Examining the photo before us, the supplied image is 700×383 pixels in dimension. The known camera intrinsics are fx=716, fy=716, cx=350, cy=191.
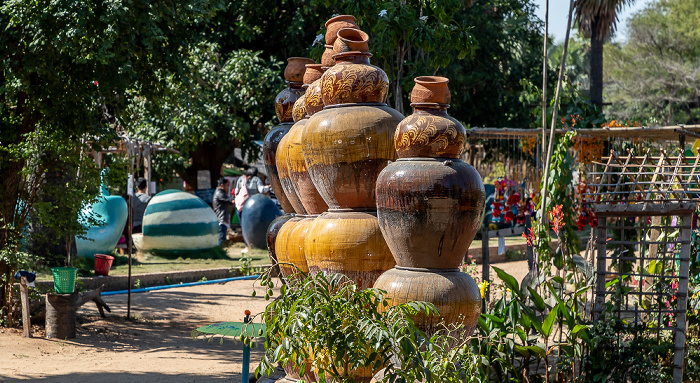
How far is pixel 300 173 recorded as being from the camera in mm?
4242

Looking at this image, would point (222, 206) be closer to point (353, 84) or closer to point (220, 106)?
point (220, 106)

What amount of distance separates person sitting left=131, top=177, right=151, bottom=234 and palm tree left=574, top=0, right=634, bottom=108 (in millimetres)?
10175

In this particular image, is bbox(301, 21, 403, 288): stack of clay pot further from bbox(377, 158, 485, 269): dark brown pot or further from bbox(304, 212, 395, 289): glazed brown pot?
bbox(377, 158, 485, 269): dark brown pot

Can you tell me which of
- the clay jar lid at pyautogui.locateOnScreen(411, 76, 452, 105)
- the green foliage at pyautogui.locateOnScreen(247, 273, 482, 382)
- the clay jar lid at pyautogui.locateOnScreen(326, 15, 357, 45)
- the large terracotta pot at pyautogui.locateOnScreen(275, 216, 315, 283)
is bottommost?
the green foliage at pyautogui.locateOnScreen(247, 273, 482, 382)

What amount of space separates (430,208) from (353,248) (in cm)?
56

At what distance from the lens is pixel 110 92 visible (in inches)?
291

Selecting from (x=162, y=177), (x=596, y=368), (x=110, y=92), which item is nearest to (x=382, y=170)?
(x=596, y=368)

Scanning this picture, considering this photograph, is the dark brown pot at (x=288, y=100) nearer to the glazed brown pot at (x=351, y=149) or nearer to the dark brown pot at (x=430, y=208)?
the glazed brown pot at (x=351, y=149)

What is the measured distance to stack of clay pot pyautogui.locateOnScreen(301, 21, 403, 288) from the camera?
3.72 m

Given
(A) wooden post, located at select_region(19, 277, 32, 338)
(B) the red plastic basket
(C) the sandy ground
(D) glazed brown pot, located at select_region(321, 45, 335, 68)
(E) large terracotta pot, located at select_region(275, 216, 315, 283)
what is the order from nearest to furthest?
1. (E) large terracotta pot, located at select_region(275, 216, 315, 283)
2. (D) glazed brown pot, located at select_region(321, 45, 335, 68)
3. (C) the sandy ground
4. (A) wooden post, located at select_region(19, 277, 32, 338)
5. (B) the red plastic basket

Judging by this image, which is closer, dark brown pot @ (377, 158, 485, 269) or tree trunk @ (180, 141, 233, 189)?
dark brown pot @ (377, 158, 485, 269)

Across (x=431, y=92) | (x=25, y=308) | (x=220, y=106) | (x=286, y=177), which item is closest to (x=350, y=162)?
(x=431, y=92)

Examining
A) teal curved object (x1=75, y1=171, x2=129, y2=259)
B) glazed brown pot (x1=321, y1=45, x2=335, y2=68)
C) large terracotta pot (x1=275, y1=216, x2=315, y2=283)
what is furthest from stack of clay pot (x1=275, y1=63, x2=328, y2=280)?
teal curved object (x1=75, y1=171, x2=129, y2=259)

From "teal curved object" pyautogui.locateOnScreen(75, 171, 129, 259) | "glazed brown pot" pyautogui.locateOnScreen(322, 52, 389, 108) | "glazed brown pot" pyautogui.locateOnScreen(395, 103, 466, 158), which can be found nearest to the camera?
→ "glazed brown pot" pyautogui.locateOnScreen(395, 103, 466, 158)
